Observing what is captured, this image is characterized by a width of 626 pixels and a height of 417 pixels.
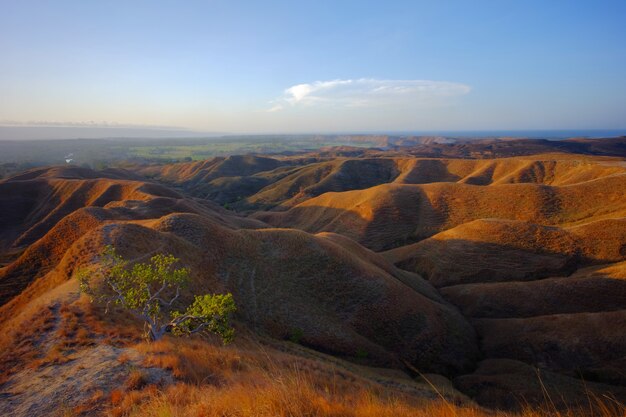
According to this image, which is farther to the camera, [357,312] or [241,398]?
[357,312]

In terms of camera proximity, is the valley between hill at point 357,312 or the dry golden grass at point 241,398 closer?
the dry golden grass at point 241,398

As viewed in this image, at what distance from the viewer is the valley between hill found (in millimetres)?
12148

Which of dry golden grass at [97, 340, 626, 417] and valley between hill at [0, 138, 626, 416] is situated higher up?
dry golden grass at [97, 340, 626, 417]

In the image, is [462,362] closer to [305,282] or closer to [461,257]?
[305,282]

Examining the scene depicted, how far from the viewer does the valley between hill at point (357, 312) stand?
12.1 metres

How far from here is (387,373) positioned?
26734mm

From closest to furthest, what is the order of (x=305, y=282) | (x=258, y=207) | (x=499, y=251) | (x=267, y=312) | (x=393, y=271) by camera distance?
(x=267, y=312) < (x=305, y=282) < (x=393, y=271) < (x=499, y=251) < (x=258, y=207)

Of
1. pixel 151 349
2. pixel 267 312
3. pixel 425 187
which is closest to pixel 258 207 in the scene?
pixel 425 187

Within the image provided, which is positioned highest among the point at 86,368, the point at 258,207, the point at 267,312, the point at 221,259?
the point at 86,368

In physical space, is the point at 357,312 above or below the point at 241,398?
below

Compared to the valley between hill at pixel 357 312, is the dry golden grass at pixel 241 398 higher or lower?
higher

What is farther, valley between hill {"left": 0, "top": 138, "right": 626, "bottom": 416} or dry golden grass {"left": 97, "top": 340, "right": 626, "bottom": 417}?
valley between hill {"left": 0, "top": 138, "right": 626, "bottom": 416}

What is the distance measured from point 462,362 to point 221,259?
26.2 meters

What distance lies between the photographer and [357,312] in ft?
110
